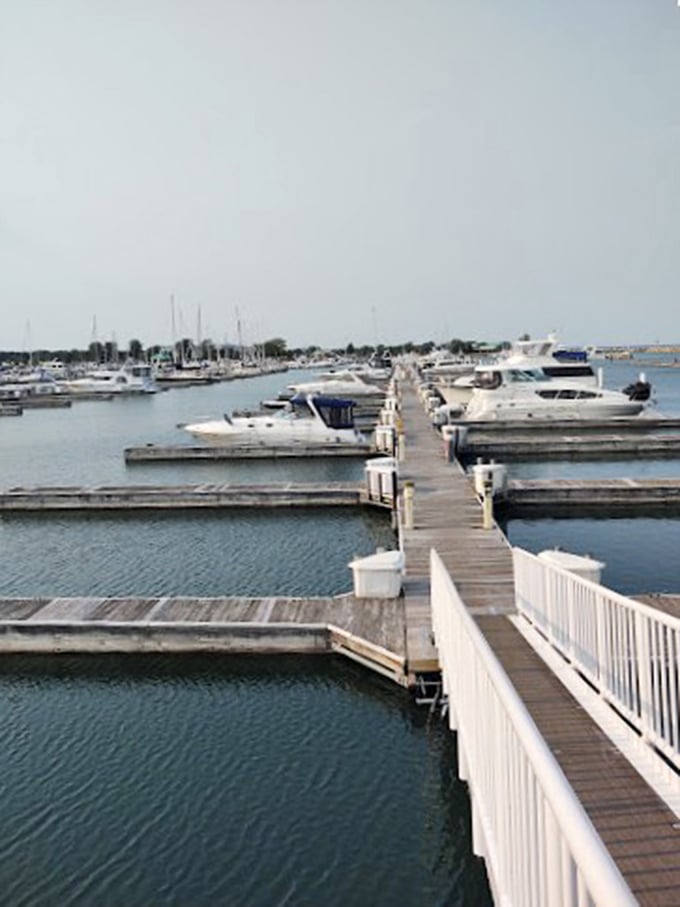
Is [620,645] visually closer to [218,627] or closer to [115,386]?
[218,627]

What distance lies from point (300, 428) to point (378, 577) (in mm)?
20237

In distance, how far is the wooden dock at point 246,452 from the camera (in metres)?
30.0

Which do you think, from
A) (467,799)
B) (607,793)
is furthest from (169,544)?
(607,793)

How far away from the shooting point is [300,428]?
31.0 meters

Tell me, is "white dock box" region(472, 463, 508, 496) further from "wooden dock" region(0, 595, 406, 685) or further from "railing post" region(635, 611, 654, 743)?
"railing post" region(635, 611, 654, 743)

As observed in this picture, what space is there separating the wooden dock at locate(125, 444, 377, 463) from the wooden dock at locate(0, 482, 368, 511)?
7.93 metres

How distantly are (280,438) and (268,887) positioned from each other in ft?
84.0

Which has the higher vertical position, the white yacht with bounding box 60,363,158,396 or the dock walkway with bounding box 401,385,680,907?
the white yacht with bounding box 60,363,158,396

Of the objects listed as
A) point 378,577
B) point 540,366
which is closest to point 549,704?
point 378,577

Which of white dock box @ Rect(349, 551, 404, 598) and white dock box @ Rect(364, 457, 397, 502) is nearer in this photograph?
white dock box @ Rect(349, 551, 404, 598)

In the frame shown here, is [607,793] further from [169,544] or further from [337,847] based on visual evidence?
[169,544]

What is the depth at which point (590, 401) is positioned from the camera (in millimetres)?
36594

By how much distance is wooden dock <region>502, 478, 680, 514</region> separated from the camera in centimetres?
1986

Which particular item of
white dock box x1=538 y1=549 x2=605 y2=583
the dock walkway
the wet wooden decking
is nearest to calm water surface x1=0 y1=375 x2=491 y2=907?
the wet wooden decking
